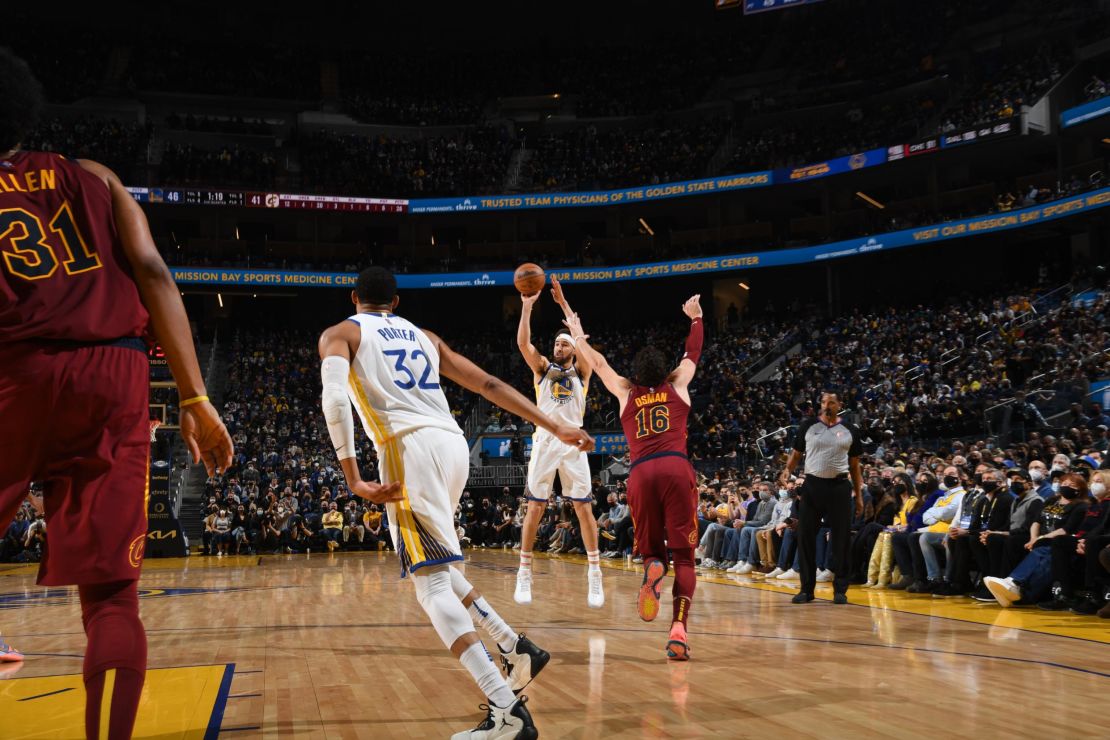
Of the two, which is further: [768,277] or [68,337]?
[768,277]

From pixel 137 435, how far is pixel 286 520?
1955cm

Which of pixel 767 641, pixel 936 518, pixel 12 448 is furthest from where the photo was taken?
pixel 936 518

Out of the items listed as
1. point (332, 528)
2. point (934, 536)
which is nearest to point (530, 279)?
point (934, 536)

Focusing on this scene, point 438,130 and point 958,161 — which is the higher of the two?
point 438,130

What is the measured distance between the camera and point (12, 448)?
2.41 metres

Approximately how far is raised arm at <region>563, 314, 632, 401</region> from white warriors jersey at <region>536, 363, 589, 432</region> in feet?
4.12

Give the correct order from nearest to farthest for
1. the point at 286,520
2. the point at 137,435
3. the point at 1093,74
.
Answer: the point at 137,435 → the point at 286,520 → the point at 1093,74

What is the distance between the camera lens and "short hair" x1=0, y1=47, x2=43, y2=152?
8.38 feet

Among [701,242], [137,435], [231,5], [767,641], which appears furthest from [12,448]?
[231,5]

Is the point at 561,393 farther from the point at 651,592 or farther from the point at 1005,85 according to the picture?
the point at 1005,85

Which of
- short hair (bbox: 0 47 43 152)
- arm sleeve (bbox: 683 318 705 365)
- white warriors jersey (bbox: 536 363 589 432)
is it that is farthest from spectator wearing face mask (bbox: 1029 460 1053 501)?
short hair (bbox: 0 47 43 152)

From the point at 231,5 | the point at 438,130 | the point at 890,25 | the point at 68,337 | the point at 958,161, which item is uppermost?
the point at 231,5

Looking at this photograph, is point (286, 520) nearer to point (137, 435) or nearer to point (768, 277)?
point (137, 435)

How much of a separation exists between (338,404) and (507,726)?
57.2 inches
